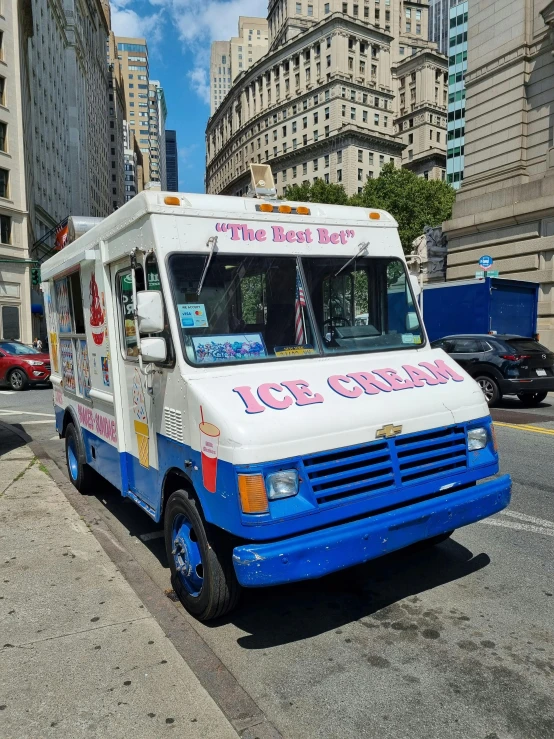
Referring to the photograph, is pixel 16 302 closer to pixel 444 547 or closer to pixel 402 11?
pixel 444 547

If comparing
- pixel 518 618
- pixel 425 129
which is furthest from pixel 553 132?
pixel 425 129

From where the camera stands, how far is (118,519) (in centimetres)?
589

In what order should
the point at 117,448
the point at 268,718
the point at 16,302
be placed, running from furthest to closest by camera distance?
the point at 16,302 < the point at 117,448 < the point at 268,718

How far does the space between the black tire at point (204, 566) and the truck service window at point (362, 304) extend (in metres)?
1.51

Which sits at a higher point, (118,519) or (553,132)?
(553,132)

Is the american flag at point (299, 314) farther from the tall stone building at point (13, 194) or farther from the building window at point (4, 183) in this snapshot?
the building window at point (4, 183)

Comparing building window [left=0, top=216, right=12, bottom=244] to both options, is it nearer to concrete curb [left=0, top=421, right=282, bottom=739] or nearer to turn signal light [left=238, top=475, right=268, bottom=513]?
concrete curb [left=0, top=421, right=282, bottom=739]

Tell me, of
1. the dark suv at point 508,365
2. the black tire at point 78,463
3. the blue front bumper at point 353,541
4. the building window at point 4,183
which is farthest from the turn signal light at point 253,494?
the building window at point 4,183

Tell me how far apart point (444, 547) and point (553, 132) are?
23.2 metres

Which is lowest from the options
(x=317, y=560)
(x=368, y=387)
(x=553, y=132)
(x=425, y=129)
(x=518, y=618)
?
(x=518, y=618)

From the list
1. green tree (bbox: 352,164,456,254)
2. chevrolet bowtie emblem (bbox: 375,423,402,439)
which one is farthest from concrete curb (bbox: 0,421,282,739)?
green tree (bbox: 352,164,456,254)

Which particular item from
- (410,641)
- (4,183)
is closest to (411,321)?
(410,641)

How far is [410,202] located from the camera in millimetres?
50781

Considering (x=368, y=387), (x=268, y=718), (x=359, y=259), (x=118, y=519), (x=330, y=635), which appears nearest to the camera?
(x=268, y=718)
